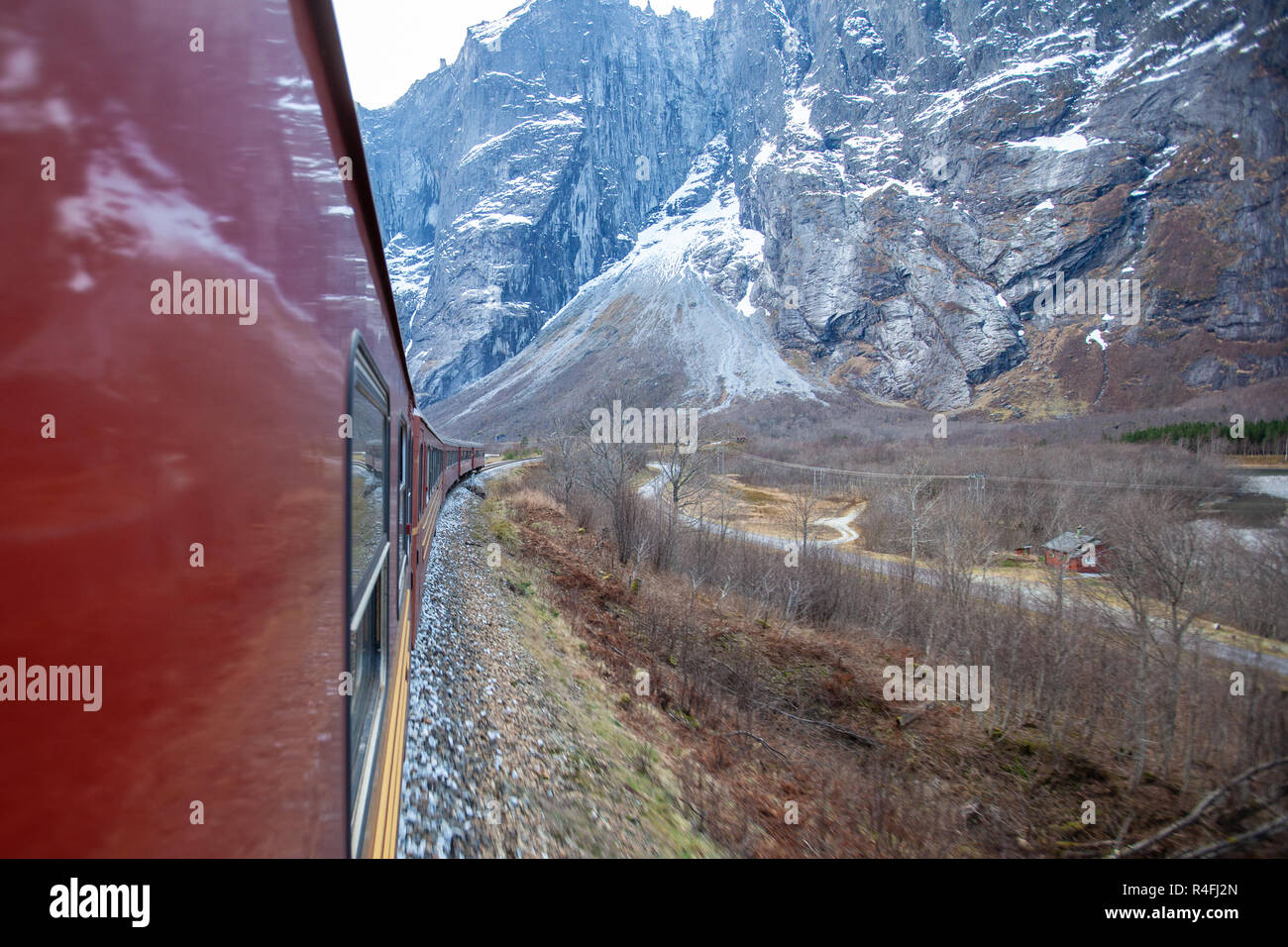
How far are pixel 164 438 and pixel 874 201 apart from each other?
9965cm

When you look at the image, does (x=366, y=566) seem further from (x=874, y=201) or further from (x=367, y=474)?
(x=874, y=201)

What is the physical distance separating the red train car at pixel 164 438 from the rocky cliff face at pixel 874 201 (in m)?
52.0

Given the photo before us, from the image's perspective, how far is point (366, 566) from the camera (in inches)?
75.1

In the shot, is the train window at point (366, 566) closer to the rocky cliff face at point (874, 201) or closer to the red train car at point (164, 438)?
the red train car at point (164, 438)

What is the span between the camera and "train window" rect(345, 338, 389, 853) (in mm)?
1562

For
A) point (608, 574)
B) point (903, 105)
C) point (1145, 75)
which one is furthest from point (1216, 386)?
point (608, 574)

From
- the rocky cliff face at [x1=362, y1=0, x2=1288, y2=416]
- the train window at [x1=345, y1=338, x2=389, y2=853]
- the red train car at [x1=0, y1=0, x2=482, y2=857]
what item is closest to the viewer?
the red train car at [x1=0, y1=0, x2=482, y2=857]

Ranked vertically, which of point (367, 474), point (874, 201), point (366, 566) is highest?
point (874, 201)

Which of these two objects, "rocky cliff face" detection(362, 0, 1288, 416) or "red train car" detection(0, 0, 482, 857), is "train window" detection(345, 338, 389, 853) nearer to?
"red train car" detection(0, 0, 482, 857)

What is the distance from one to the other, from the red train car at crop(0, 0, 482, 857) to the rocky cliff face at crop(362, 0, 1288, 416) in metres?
52.0

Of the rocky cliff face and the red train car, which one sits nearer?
the red train car

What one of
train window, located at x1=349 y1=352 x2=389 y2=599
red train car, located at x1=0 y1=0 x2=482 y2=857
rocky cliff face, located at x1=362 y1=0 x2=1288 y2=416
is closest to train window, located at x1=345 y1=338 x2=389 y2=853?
train window, located at x1=349 y1=352 x2=389 y2=599

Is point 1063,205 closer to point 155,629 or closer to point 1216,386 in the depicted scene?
point 1216,386

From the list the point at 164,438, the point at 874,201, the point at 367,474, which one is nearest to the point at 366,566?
the point at 367,474
